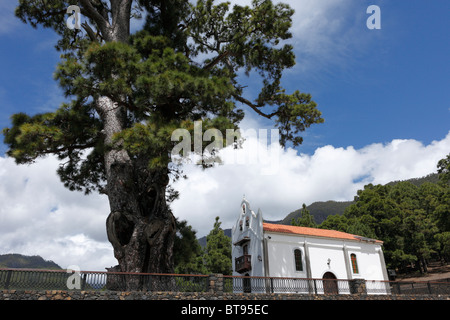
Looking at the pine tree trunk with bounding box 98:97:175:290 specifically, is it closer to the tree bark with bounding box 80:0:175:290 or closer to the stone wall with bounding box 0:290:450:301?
the tree bark with bounding box 80:0:175:290

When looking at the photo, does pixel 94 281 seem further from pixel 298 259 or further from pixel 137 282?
pixel 298 259

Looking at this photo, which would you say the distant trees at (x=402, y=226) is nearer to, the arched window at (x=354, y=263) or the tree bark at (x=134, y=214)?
the arched window at (x=354, y=263)

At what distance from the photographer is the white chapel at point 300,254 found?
20047 mm

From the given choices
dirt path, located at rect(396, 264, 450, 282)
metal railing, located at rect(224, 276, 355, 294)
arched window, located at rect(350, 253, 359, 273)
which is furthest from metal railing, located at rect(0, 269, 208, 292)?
dirt path, located at rect(396, 264, 450, 282)

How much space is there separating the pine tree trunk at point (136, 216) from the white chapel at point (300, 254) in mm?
9255

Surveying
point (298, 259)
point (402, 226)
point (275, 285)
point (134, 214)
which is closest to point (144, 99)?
point (134, 214)

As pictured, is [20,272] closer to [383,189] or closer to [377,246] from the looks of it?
[377,246]

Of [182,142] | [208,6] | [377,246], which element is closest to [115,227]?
[182,142]

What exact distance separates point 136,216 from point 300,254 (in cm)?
1256

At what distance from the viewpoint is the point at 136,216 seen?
39.2 feet

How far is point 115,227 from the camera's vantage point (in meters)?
11.6

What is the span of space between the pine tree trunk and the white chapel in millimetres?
9255

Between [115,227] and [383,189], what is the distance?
40627 mm

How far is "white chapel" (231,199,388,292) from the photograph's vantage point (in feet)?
65.8
